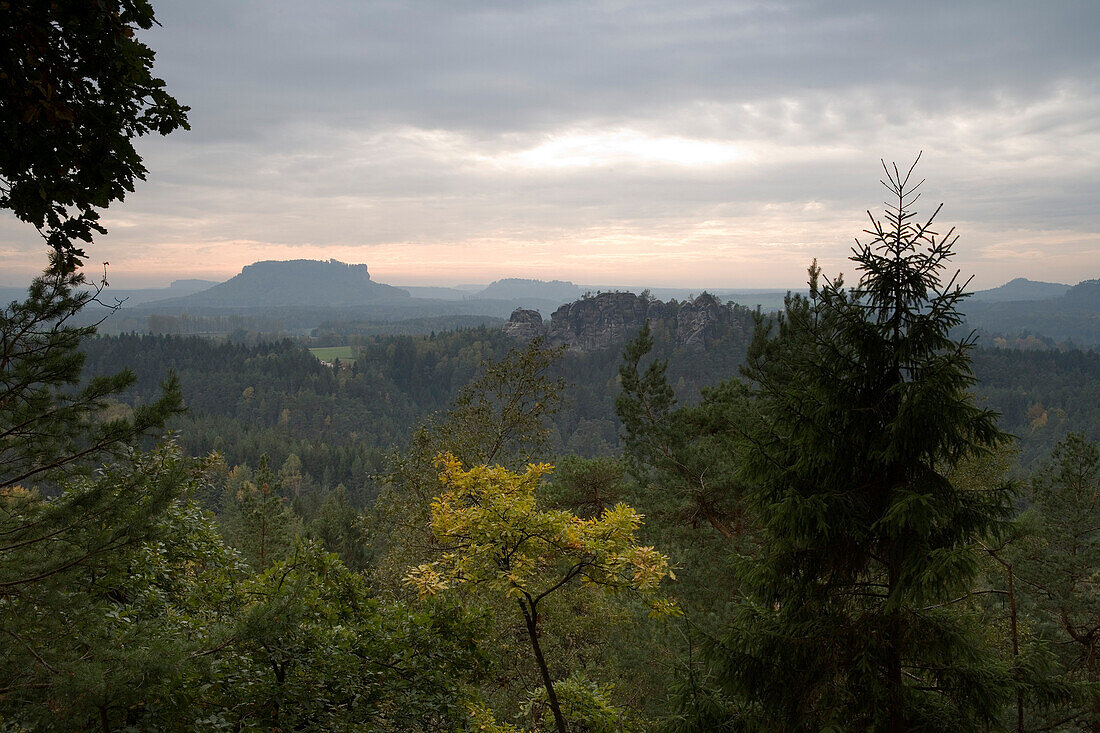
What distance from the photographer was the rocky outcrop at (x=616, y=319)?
484 ft

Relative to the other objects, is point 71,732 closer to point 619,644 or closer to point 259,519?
point 619,644

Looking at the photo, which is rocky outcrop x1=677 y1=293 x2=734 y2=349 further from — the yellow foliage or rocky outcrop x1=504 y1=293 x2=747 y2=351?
the yellow foliage

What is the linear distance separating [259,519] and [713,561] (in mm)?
14476

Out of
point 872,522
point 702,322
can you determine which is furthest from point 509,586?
point 702,322

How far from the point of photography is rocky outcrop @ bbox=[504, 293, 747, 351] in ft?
484

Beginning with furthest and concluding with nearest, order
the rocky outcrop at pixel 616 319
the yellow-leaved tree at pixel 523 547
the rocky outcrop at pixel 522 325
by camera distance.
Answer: the rocky outcrop at pixel 522 325
the rocky outcrop at pixel 616 319
the yellow-leaved tree at pixel 523 547

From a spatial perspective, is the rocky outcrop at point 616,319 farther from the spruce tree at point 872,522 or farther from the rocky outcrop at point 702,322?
the spruce tree at point 872,522

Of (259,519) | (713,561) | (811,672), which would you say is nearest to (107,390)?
(811,672)

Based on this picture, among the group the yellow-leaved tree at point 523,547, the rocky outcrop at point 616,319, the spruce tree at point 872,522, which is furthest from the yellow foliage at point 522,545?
the rocky outcrop at point 616,319

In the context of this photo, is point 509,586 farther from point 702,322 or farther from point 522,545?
point 702,322

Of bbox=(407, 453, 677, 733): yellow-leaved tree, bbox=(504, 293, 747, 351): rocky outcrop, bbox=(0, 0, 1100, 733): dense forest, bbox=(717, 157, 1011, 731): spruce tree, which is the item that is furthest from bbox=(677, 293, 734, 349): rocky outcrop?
bbox=(717, 157, 1011, 731): spruce tree

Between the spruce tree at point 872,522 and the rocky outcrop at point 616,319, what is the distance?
475ft

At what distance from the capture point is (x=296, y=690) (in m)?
5.38

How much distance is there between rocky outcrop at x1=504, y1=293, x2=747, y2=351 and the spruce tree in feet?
475
